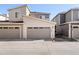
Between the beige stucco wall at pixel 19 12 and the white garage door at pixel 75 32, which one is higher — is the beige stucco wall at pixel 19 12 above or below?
above

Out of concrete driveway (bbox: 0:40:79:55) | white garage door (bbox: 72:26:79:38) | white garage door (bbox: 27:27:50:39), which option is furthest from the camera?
white garage door (bbox: 72:26:79:38)

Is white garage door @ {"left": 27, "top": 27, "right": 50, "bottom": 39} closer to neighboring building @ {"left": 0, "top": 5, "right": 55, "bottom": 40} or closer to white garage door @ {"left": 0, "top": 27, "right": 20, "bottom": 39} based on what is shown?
neighboring building @ {"left": 0, "top": 5, "right": 55, "bottom": 40}

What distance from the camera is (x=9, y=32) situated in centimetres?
2009

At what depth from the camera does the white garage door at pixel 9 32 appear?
20.1 metres

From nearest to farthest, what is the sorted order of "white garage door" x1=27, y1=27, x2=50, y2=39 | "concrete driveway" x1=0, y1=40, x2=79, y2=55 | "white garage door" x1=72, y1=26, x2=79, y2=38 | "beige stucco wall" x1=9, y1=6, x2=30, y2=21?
"concrete driveway" x1=0, y1=40, x2=79, y2=55 < "white garage door" x1=27, y1=27, x2=50, y2=39 < "white garage door" x1=72, y1=26, x2=79, y2=38 < "beige stucco wall" x1=9, y1=6, x2=30, y2=21

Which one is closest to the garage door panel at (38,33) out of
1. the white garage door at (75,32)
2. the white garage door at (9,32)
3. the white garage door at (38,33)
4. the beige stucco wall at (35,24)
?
the white garage door at (38,33)

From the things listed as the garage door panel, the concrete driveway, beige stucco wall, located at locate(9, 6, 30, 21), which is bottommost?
the concrete driveway

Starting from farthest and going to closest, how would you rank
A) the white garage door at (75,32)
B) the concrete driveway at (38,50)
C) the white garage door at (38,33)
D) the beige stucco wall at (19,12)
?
1. the beige stucco wall at (19,12)
2. the white garage door at (75,32)
3. the white garage door at (38,33)
4. the concrete driveway at (38,50)

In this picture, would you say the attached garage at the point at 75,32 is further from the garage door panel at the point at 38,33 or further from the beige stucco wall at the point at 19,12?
the beige stucco wall at the point at 19,12

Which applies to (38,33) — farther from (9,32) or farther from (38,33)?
(9,32)

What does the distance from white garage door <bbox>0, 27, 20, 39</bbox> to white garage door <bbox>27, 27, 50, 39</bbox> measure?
1.47 m

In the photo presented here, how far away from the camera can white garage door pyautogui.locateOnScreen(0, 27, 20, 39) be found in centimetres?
2006

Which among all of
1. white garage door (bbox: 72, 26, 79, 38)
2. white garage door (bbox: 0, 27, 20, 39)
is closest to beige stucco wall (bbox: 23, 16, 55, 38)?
white garage door (bbox: 0, 27, 20, 39)

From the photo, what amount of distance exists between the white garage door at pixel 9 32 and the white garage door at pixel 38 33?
1470 mm
